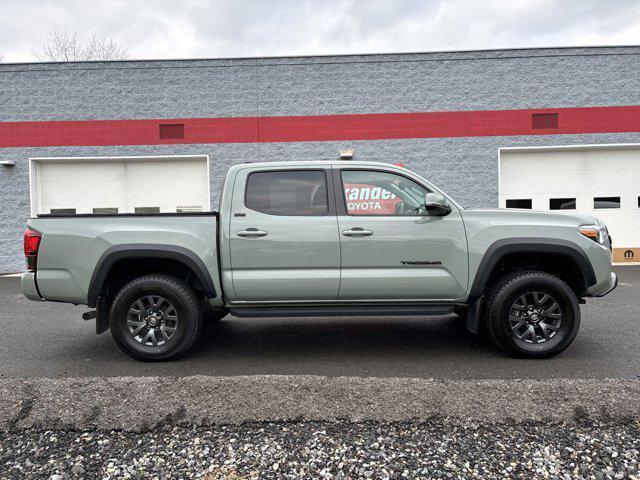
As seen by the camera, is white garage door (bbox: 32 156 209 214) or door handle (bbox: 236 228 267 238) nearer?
door handle (bbox: 236 228 267 238)

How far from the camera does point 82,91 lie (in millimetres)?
12469

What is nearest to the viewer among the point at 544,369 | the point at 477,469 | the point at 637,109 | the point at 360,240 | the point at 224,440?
the point at 477,469

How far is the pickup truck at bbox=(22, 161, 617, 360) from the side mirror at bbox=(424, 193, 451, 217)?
1cm

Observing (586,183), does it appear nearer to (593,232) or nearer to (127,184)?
(593,232)

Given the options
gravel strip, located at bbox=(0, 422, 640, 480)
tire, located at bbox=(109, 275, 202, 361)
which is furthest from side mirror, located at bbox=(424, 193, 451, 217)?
tire, located at bbox=(109, 275, 202, 361)

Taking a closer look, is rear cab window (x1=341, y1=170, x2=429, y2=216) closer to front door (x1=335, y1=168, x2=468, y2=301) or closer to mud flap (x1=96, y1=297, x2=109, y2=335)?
front door (x1=335, y1=168, x2=468, y2=301)

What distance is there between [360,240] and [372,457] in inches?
83.2

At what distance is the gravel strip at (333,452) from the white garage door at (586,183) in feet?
34.1

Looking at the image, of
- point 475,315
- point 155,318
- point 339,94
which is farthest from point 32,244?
point 339,94

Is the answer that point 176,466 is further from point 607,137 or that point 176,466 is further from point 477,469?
point 607,137

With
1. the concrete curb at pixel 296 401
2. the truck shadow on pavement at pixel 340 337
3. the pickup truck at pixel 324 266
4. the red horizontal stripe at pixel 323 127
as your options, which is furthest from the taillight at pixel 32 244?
the red horizontal stripe at pixel 323 127

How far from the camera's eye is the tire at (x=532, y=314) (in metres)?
4.34

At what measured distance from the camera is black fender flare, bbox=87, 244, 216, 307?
14.3ft

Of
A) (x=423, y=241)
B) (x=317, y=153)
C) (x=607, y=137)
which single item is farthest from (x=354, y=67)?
(x=423, y=241)
